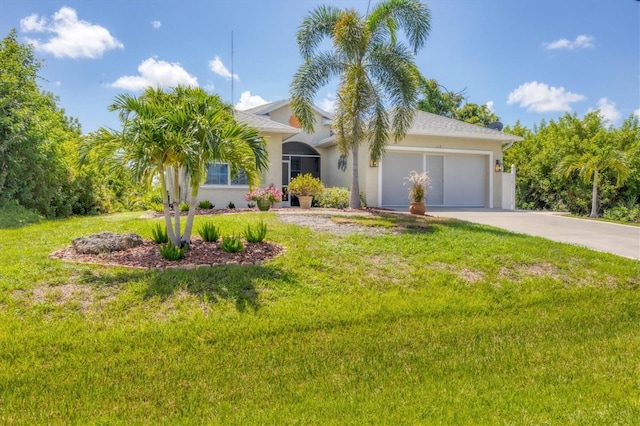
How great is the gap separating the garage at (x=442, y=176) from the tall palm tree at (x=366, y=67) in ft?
14.8

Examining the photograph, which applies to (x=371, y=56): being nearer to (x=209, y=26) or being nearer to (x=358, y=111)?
(x=358, y=111)

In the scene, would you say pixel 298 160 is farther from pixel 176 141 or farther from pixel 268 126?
pixel 176 141

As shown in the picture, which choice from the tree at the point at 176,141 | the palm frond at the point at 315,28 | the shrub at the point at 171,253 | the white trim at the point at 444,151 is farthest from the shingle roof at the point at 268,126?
the shrub at the point at 171,253

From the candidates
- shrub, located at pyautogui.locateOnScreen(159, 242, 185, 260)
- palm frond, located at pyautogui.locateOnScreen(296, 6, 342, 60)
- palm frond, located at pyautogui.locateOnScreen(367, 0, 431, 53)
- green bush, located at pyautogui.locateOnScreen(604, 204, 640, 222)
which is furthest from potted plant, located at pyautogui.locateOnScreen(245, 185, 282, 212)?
green bush, located at pyautogui.locateOnScreen(604, 204, 640, 222)

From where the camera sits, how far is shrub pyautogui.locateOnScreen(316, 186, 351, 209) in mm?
15438

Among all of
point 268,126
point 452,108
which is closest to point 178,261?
A: point 268,126

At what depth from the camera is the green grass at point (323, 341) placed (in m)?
3.11

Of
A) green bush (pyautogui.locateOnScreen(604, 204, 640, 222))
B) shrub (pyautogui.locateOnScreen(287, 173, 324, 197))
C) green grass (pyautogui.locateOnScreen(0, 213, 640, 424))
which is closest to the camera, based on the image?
green grass (pyautogui.locateOnScreen(0, 213, 640, 424))

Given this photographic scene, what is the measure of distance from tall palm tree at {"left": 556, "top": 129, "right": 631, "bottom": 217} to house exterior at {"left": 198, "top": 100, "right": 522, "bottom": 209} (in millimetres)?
2650

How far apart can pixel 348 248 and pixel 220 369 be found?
163 inches

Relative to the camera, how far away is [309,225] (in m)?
9.60

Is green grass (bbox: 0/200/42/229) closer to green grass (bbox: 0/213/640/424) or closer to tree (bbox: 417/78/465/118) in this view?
green grass (bbox: 0/213/640/424)

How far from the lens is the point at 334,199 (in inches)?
610

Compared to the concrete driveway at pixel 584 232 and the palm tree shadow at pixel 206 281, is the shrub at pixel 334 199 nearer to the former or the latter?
the concrete driveway at pixel 584 232
